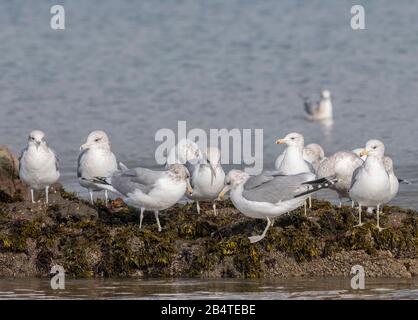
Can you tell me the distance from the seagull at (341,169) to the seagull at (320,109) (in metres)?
7.74

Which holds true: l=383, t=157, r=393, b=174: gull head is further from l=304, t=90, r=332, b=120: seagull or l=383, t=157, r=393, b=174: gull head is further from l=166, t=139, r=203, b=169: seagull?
l=304, t=90, r=332, b=120: seagull

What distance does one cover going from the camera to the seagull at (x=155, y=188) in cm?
1166

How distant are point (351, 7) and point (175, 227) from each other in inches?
818

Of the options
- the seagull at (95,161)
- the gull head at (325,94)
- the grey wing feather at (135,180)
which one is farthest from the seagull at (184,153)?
the gull head at (325,94)

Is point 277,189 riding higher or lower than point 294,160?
lower

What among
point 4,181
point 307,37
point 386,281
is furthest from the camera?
point 307,37

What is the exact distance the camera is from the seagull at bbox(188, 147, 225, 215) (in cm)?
1231

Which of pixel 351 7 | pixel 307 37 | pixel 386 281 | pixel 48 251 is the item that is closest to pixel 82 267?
pixel 48 251

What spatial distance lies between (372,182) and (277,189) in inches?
42.7

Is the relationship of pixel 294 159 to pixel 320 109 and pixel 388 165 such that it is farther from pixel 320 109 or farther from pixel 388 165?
pixel 320 109

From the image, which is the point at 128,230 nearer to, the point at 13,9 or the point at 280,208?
the point at 280,208

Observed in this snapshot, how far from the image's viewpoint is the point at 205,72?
24797 millimetres

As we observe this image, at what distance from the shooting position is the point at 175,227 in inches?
466

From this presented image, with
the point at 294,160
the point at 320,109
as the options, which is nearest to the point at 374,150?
the point at 294,160
